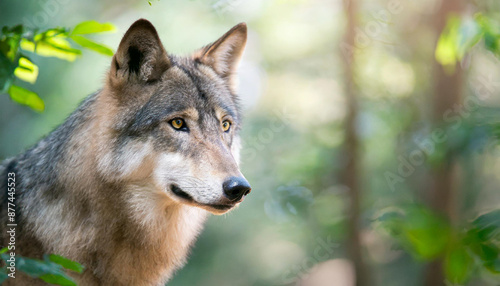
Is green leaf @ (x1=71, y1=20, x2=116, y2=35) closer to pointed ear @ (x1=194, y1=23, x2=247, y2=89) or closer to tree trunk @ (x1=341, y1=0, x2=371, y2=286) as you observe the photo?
pointed ear @ (x1=194, y1=23, x2=247, y2=89)

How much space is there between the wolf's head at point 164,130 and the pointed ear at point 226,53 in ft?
1.99

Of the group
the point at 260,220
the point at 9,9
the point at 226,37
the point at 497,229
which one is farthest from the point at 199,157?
the point at 260,220

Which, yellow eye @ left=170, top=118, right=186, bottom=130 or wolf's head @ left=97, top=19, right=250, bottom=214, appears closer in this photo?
wolf's head @ left=97, top=19, right=250, bottom=214

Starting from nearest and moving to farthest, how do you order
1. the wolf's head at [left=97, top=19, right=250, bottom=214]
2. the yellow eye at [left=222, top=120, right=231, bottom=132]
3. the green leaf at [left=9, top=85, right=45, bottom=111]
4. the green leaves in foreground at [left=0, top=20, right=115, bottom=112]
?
1. the green leaves in foreground at [left=0, top=20, right=115, bottom=112]
2. the green leaf at [left=9, top=85, right=45, bottom=111]
3. the wolf's head at [left=97, top=19, right=250, bottom=214]
4. the yellow eye at [left=222, top=120, right=231, bottom=132]

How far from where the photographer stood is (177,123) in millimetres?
3695

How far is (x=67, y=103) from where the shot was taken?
10719 mm

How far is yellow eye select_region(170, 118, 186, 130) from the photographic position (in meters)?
3.68

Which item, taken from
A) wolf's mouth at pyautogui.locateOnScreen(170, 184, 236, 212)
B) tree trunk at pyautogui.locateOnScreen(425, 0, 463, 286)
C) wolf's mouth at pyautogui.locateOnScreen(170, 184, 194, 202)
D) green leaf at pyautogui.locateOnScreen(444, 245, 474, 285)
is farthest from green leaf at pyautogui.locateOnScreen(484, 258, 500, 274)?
tree trunk at pyautogui.locateOnScreen(425, 0, 463, 286)

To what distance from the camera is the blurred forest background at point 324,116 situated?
26.1 feet

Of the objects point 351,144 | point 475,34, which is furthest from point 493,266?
point 351,144

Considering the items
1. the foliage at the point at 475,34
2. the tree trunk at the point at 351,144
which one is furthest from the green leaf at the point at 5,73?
the tree trunk at the point at 351,144

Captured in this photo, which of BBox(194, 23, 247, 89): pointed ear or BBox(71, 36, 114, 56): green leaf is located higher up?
BBox(194, 23, 247, 89): pointed ear

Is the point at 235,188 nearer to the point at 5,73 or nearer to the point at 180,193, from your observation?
the point at 180,193

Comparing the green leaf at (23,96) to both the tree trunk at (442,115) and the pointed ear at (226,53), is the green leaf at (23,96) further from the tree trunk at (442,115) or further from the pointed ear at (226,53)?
the tree trunk at (442,115)
